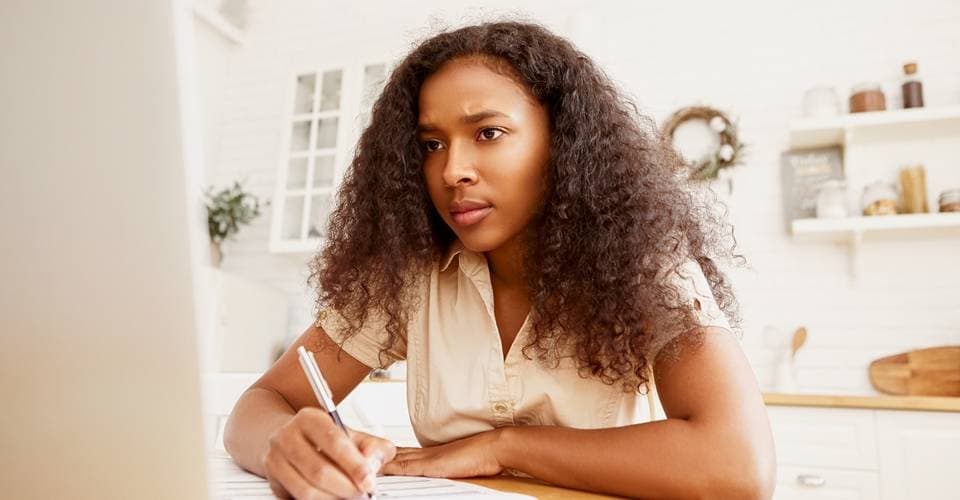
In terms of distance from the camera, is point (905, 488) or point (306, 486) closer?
point (306, 486)

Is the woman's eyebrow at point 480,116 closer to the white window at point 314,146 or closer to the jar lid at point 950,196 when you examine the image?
the jar lid at point 950,196

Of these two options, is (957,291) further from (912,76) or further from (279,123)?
(279,123)

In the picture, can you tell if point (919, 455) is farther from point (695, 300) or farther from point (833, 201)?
point (695, 300)

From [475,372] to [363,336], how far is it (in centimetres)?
26

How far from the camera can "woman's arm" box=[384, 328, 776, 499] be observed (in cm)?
83

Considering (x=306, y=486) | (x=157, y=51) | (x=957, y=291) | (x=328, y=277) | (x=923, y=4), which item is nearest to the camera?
(x=157, y=51)

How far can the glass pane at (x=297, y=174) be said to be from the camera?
408 cm

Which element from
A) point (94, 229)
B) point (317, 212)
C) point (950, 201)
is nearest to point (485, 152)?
point (94, 229)

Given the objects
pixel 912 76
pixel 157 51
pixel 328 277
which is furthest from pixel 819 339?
pixel 157 51

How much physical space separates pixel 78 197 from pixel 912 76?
3.34 meters

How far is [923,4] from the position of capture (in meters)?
3.11

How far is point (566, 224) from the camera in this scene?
1140 mm

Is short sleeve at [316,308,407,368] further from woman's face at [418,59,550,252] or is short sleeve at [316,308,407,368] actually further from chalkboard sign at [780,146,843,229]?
chalkboard sign at [780,146,843,229]

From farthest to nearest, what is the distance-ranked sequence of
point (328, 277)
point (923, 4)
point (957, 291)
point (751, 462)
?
1. point (923, 4)
2. point (957, 291)
3. point (328, 277)
4. point (751, 462)
